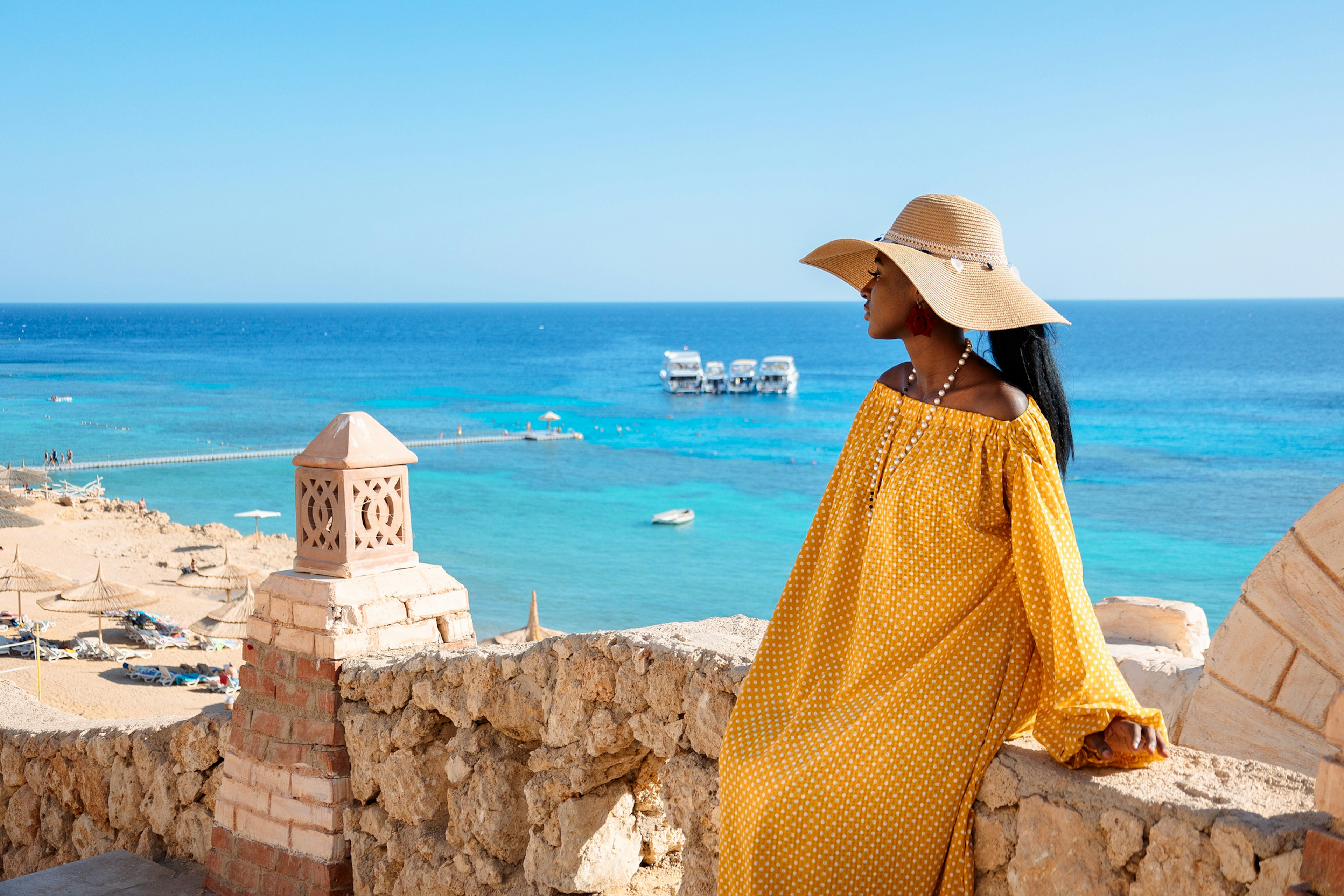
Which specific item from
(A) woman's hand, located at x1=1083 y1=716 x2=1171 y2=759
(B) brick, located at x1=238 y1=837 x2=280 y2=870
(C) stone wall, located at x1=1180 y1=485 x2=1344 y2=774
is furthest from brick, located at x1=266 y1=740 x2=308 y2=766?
(C) stone wall, located at x1=1180 y1=485 x2=1344 y2=774

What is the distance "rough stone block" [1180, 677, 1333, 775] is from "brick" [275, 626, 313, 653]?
3262 millimetres

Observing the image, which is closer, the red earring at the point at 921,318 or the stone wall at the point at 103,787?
the red earring at the point at 921,318

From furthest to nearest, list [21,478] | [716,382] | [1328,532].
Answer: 1. [716,382]
2. [21,478]
3. [1328,532]

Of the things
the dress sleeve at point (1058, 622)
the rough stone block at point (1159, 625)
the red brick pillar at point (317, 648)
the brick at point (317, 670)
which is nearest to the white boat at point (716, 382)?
the rough stone block at point (1159, 625)

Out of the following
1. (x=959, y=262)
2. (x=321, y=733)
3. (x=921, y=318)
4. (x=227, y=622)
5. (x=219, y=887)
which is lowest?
(x=227, y=622)

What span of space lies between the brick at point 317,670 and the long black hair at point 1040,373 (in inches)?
113

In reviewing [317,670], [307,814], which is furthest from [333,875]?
[317,670]

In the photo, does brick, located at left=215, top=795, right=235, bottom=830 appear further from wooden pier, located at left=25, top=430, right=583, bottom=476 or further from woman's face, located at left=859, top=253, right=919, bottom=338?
wooden pier, located at left=25, top=430, right=583, bottom=476

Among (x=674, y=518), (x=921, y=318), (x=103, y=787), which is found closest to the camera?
(x=921, y=318)

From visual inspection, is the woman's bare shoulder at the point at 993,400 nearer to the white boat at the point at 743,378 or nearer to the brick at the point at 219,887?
the brick at the point at 219,887

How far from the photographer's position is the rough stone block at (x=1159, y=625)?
6711 millimetres

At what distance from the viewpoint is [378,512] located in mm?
4473

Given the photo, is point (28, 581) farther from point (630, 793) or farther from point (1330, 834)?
point (1330, 834)

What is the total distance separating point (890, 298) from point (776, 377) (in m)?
67.5
